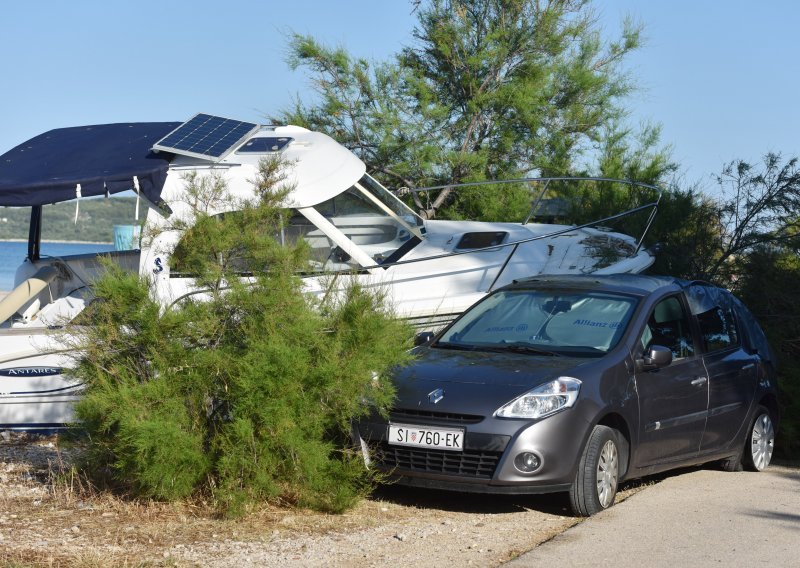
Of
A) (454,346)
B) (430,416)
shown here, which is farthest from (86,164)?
(430,416)

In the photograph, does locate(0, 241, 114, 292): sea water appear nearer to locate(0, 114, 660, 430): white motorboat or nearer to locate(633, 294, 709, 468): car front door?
locate(0, 114, 660, 430): white motorboat

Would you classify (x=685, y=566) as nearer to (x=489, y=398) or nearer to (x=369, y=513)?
(x=489, y=398)

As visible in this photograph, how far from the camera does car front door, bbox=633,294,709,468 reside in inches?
302

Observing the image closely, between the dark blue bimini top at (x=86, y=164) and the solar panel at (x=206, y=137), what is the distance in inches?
6.6

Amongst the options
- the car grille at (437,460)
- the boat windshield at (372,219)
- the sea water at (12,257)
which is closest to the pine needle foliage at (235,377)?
the car grille at (437,460)

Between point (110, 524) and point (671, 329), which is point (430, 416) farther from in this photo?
point (671, 329)

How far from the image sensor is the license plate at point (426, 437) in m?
6.93

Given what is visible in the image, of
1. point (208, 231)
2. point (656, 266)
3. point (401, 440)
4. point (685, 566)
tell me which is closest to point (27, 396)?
point (208, 231)

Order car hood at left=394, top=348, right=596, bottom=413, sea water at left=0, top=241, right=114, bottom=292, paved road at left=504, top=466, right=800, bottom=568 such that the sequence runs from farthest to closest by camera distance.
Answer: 1. sea water at left=0, top=241, right=114, bottom=292
2. car hood at left=394, top=348, right=596, bottom=413
3. paved road at left=504, top=466, right=800, bottom=568

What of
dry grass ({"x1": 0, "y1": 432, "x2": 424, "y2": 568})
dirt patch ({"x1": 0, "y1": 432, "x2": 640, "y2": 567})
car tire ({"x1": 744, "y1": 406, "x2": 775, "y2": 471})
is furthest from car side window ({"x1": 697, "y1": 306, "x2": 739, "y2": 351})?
dry grass ({"x1": 0, "y1": 432, "x2": 424, "y2": 568})

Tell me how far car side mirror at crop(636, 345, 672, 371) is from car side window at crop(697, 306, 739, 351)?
Answer: 99 centimetres

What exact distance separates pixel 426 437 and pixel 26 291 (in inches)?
220

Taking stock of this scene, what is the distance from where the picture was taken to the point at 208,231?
7.12 meters

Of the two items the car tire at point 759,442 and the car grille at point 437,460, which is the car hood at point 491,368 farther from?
the car tire at point 759,442
